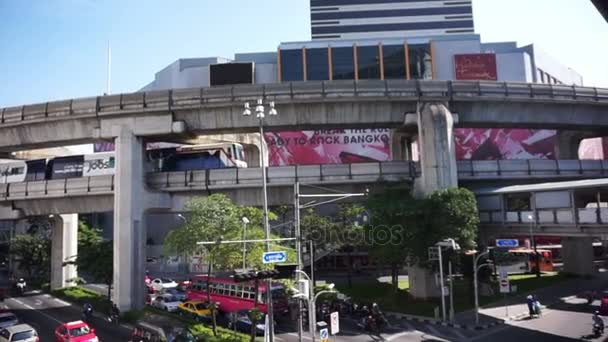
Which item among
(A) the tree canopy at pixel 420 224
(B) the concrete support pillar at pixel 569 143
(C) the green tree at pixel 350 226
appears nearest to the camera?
(A) the tree canopy at pixel 420 224

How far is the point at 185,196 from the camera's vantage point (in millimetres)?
37281

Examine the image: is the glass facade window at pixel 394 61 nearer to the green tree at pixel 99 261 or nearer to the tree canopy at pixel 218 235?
the green tree at pixel 99 261

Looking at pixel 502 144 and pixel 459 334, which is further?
pixel 502 144

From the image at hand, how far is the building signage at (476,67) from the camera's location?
279 ft

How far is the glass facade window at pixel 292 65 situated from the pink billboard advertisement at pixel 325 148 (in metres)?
12.3

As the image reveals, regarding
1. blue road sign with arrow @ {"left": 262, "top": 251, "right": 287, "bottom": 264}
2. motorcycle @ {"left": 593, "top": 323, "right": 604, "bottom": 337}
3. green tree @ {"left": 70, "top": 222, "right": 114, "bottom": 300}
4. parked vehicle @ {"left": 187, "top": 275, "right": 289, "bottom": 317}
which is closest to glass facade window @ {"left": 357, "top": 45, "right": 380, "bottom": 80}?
green tree @ {"left": 70, "top": 222, "right": 114, "bottom": 300}

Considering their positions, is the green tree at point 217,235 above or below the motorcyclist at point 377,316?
above

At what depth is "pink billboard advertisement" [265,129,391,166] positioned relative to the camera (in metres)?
83.8

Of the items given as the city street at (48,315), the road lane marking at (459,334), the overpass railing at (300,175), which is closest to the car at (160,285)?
the city street at (48,315)

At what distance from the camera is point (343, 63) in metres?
89.6

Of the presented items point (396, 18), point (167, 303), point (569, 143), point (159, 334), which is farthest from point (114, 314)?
point (396, 18)

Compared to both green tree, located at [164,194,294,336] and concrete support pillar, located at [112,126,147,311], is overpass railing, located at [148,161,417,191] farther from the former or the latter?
green tree, located at [164,194,294,336]

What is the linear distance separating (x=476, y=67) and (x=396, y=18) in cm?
3406

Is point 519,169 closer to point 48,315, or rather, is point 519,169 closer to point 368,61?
point 48,315
